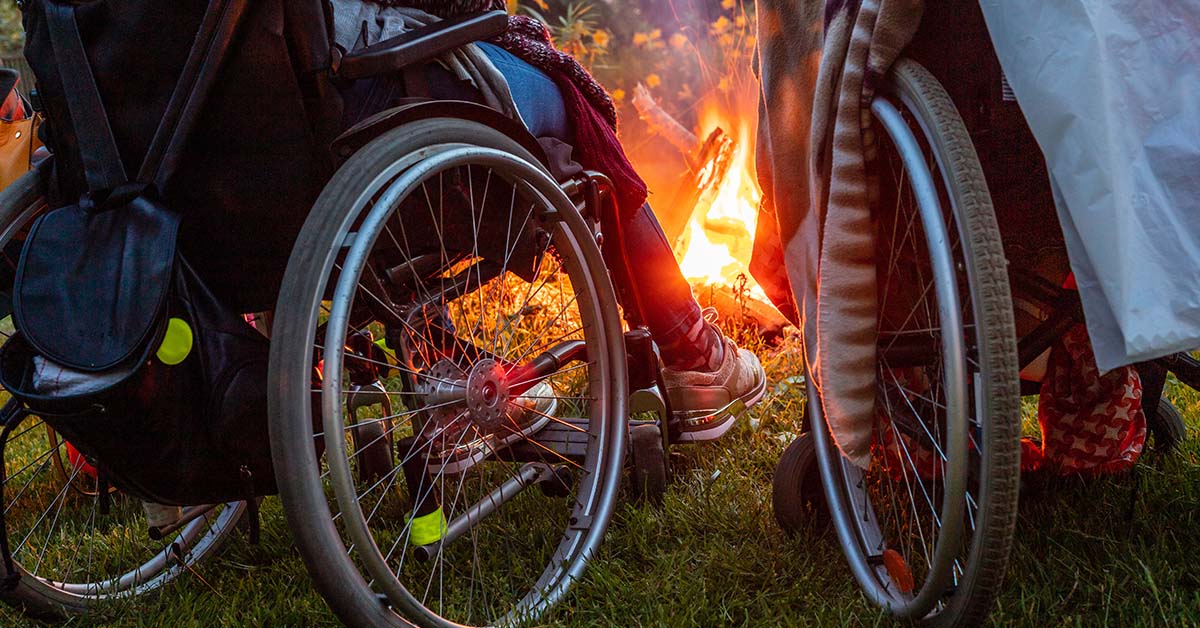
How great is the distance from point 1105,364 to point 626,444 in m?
0.96

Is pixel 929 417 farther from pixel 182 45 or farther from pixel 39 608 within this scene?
pixel 39 608

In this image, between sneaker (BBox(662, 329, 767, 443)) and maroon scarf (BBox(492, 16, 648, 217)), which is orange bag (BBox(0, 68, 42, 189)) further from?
sneaker (BBox(662, 329, 767, 443))

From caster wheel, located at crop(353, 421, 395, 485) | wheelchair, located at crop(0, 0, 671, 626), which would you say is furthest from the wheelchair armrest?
caster wheel, located at crop(353, 421, 395, 485)

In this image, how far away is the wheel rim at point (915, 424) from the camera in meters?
1.17

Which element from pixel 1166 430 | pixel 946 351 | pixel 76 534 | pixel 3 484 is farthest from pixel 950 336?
pixel 76 534

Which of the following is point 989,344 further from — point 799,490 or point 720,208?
point 720,208

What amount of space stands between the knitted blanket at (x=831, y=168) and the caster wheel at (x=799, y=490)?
0.30m

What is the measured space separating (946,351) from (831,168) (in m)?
0.34

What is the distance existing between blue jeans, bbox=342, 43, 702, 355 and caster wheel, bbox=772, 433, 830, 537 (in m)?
0.44

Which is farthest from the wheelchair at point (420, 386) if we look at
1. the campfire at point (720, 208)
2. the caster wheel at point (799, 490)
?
the campfire at point (720, 208)

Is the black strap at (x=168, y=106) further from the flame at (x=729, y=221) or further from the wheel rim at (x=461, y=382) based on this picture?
the flame at (x=729, y=221)

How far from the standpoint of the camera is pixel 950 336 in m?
1.15

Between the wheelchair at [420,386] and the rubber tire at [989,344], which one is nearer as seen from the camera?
the rubber tire at [989,344]

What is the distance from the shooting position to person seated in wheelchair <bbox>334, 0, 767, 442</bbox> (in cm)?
153
